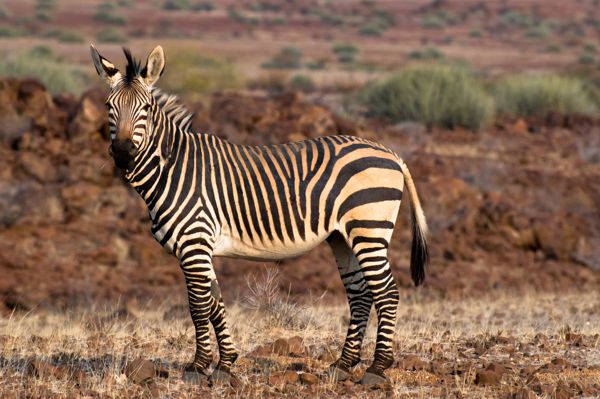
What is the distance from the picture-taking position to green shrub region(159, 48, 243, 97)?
98.6 ft

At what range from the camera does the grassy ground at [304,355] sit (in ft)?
22.8

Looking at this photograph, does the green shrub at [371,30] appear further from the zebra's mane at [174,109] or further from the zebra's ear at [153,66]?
the zebra's ear at [153,66]

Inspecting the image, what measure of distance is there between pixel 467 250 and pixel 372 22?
281ft

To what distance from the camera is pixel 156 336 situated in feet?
29.9

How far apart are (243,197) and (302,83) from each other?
3563 centimetres

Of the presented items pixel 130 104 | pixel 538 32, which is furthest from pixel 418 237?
pixel 538 32

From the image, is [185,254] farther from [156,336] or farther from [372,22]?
[372,22]

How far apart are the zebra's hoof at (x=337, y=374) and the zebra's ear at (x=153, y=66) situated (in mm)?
2587

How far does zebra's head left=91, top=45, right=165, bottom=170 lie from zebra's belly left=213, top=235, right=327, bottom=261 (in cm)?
94

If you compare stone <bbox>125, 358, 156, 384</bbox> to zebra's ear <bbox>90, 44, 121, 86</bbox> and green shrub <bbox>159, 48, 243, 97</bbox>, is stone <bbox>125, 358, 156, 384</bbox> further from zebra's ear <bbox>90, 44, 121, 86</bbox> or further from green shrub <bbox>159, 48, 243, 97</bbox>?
green shrub <bbox>159, 48, 243, 97</bbox>

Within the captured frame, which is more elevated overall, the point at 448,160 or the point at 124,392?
the point at 124,392

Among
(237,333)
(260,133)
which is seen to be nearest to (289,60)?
(260,133)

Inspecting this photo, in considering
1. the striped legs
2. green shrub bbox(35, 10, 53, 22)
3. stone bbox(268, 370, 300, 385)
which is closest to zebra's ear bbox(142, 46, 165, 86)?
the striped legs

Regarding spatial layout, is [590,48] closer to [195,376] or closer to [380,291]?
[380,291]
